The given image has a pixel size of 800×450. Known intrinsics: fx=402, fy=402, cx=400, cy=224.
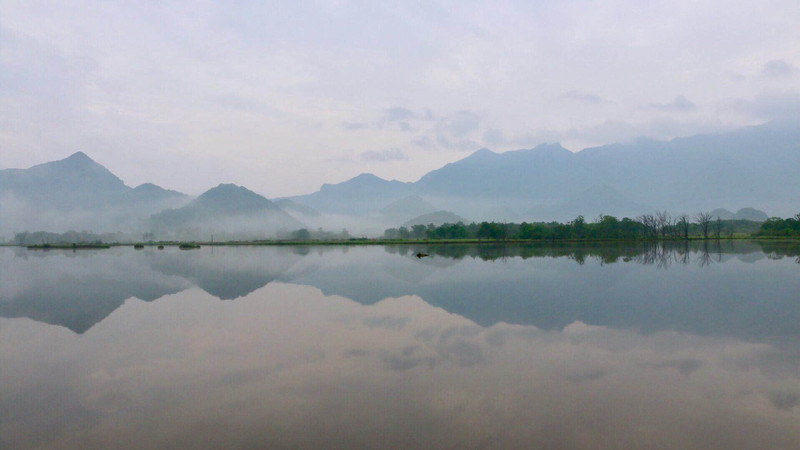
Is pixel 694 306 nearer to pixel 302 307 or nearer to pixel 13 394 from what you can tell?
pixel 302 307

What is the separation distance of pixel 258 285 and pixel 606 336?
27739 mm

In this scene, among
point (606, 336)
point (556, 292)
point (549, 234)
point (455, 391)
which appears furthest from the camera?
point (549, 234)

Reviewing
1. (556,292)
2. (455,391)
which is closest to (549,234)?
(556,292)

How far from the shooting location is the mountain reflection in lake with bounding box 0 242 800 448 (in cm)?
959

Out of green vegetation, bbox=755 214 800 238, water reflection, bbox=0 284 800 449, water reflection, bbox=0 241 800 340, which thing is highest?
green vegetation, bbox=755 214 800 238

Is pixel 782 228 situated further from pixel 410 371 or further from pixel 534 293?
pixel 410 371

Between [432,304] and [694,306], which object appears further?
[432,304]

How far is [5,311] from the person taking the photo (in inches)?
1011

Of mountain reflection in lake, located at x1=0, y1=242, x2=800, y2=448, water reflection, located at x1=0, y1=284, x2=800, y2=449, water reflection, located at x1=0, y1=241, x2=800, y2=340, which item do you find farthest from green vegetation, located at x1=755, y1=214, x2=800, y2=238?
water reflection, located at x1=0, y1=284, x2=800, y2=449

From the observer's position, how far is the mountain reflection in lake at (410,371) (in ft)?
31.5

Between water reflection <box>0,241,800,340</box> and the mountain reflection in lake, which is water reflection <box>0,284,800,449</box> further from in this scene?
water reflection <box>0,241,800,340</box>

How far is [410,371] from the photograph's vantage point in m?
13.6

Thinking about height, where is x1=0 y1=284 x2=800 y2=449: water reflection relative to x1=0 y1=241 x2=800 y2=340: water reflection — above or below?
below

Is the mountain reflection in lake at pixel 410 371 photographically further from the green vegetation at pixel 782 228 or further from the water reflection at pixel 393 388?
the green vegetation at pixel 782 228
